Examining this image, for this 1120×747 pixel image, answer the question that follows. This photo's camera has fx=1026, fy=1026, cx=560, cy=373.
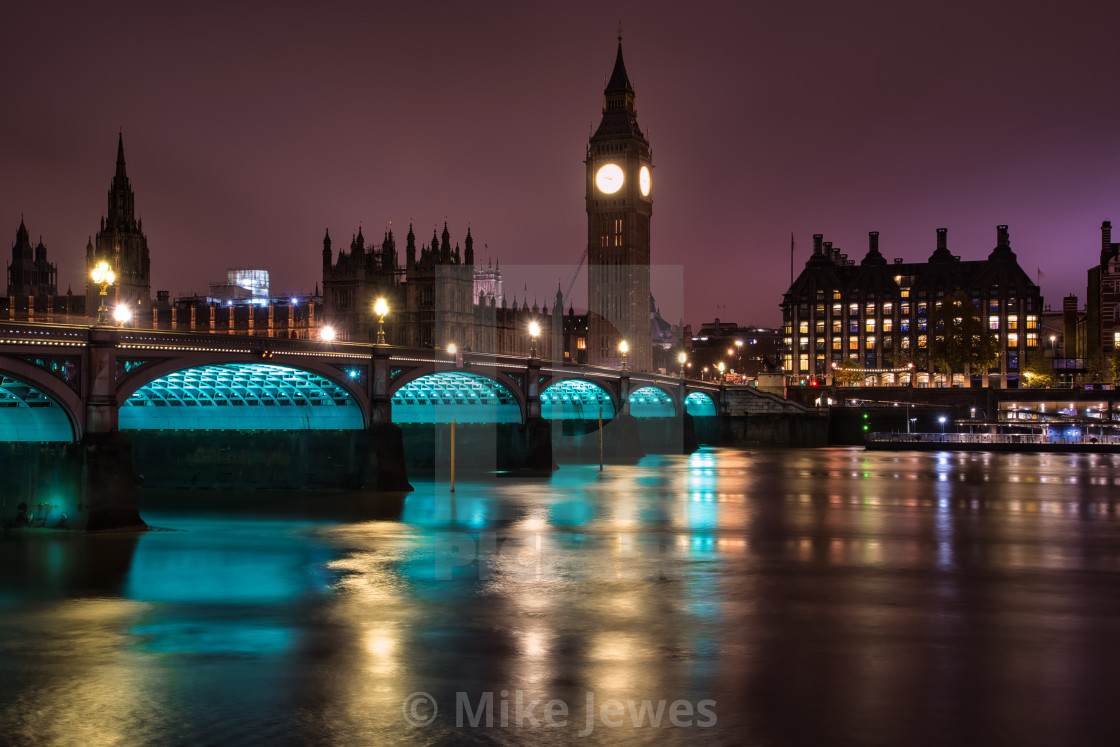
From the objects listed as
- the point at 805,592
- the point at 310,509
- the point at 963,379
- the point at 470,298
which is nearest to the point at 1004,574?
the point at 805,592

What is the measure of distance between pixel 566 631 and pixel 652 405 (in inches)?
3752

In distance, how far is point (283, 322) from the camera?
12400 cm

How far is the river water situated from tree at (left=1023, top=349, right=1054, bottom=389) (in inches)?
4558

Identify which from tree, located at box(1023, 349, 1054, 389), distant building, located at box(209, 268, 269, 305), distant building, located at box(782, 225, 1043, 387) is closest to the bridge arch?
distant building, located at box(209, 268, 269, 305)

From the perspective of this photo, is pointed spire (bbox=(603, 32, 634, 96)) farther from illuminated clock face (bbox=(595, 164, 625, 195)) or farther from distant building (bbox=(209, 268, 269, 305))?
distant building (bbox=(209, 268, 269, 305))

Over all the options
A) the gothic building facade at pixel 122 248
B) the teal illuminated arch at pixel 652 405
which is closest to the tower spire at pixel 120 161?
the gothic building facade at pixel 122 248

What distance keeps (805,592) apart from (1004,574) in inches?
266

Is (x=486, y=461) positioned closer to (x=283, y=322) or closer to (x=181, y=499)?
(x=181, y=499)

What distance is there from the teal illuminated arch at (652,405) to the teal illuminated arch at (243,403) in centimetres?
5735

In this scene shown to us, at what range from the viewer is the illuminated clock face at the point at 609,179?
170 m

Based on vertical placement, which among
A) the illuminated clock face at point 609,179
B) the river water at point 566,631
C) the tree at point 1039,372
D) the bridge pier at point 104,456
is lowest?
the river water at point 566,631

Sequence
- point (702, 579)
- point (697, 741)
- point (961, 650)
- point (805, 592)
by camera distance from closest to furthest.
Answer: point (697, 741) < point (961, 650) < point (805, 592) < point (702, 579)

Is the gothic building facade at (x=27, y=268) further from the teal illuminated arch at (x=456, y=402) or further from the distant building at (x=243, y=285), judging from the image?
the teal illuminated arch at (x=456, y=402)

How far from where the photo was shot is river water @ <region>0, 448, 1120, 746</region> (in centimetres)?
1538
